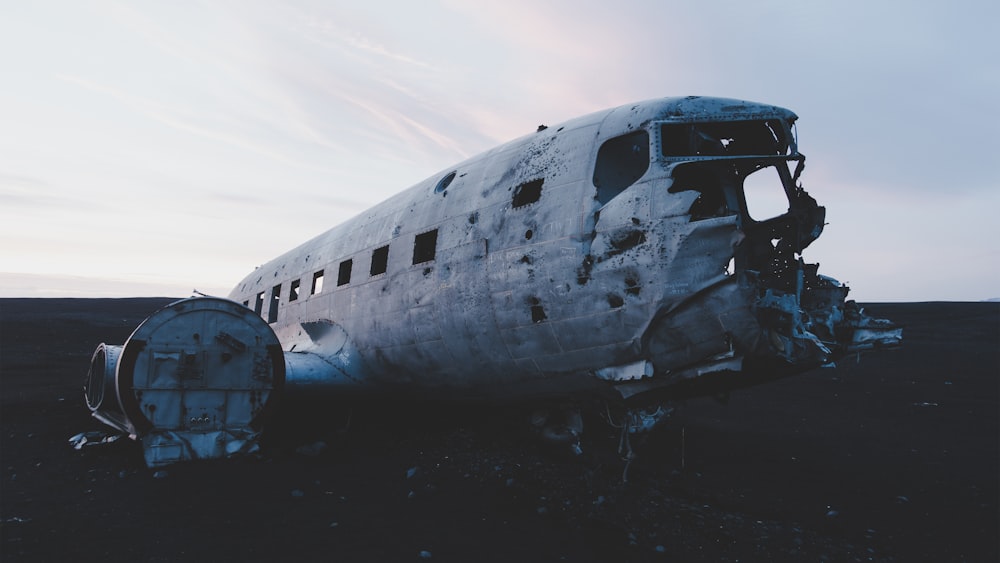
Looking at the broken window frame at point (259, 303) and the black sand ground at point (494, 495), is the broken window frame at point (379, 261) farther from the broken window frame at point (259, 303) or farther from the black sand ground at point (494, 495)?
the broken window frame at point (259, 303)

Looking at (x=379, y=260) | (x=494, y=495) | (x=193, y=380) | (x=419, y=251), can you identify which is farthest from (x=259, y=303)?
(x=494, y=495)

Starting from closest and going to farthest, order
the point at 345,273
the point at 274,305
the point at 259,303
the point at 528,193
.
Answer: the point at 528,193
the point at 345,273
the point at 274,305
the point at 259,303

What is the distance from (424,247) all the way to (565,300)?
3296 millimetres

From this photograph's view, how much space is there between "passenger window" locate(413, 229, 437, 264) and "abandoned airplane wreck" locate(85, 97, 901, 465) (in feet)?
0.11

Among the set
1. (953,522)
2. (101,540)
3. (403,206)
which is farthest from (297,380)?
(953,522)

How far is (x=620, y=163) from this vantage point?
325 inches

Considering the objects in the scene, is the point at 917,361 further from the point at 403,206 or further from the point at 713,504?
the point at 403,206

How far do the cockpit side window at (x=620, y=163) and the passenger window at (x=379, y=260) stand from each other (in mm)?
4540

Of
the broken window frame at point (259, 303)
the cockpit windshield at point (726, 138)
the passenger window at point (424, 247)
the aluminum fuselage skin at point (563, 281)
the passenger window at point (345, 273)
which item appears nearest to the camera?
the aluminum fuselage skin at point (563, 281)

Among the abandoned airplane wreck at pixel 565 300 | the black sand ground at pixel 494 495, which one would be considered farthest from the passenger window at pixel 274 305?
the abandoned airplane wreck at pixel 565 300

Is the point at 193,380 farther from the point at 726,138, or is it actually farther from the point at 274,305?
the point at 726,138

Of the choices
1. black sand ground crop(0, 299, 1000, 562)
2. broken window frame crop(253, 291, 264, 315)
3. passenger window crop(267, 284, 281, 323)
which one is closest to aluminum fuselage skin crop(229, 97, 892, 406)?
black sand ground crop(0, 299, 1000, 562)

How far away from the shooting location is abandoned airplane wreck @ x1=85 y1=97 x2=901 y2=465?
6922 millimetres

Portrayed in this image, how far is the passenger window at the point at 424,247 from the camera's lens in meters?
9.91
